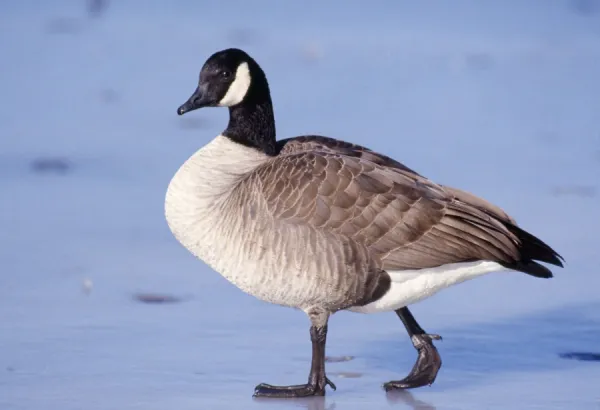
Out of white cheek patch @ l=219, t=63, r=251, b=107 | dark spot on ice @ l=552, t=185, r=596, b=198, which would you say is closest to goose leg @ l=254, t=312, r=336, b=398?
white cheek patch @ l=219, t=63, r=251, b=107

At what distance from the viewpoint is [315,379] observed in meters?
5.83

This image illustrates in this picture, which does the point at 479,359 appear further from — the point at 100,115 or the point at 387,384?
the point at 100,115

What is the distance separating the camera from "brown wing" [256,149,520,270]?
5906 mm

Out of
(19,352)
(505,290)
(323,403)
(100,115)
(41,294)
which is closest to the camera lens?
(323,403)

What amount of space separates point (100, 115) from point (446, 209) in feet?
18.5

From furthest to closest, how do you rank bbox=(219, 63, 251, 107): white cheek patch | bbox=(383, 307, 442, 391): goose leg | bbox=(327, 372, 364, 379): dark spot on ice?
bbox=(219, 63, 251, 107): white cheek patch → bbox=(327, 372, 364, 379): dark spot on ice → bbox=(383, 307, 442, 391): goose leg

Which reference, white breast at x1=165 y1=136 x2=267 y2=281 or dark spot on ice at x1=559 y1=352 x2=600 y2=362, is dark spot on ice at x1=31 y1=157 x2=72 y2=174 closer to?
white breast at x1=165 y1=136 x2=267 y2=281

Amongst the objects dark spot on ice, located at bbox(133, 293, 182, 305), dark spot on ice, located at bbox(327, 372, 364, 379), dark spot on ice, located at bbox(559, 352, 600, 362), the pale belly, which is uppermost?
the pale belly

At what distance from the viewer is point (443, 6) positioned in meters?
15.6

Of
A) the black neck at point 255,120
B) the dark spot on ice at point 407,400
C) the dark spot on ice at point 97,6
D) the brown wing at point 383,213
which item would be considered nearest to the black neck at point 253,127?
the black neck at point 255,120

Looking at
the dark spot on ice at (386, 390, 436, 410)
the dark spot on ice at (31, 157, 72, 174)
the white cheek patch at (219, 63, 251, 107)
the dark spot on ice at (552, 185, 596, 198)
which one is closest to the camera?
the dark spot on ice at (386, 390, 436, 410)

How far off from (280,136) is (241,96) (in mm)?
3701

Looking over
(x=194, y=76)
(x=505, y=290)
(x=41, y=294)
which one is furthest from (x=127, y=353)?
(x=194, y=76)

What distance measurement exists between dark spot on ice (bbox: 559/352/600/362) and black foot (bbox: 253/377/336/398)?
1.22m
